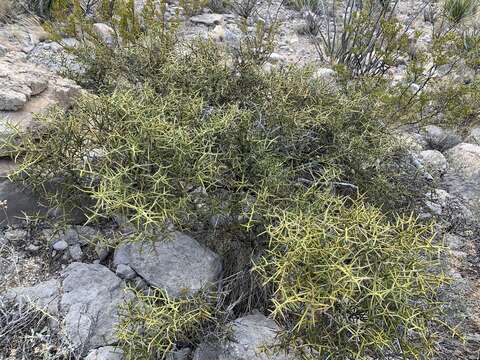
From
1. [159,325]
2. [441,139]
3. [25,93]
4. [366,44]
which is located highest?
[25,93]

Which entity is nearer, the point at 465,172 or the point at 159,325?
the point at 159,325

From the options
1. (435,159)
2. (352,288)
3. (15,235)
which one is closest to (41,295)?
(15,235)

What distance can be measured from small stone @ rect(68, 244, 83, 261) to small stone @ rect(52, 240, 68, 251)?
0.03 m

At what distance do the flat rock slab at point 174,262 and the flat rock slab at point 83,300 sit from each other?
12 cm

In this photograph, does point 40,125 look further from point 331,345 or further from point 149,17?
point 149,17

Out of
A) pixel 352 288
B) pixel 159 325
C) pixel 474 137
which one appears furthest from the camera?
pixel 474 137

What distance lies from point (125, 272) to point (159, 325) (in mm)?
509

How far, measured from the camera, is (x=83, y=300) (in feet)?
6.36

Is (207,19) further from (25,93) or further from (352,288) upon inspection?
(352,288)

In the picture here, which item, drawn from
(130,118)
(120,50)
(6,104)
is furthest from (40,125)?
(120,50)

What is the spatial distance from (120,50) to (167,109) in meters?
1.15

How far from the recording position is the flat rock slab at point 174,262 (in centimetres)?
→ 205

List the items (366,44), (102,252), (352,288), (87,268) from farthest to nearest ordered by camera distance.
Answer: (366,44) < (102,252) < (87,268) < (352,288)

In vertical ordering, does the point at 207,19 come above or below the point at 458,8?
below
